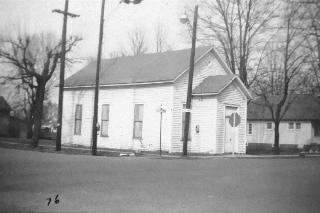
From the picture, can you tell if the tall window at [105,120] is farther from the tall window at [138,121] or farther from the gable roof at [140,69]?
the tall window at [138,121]

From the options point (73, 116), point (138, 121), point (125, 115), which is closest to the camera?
point (138, 121)

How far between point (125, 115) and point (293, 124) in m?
28.2

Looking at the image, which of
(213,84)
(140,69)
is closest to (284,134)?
(140,69)

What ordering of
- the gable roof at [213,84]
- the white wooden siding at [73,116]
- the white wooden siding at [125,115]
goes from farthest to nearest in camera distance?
the white wooden siding at [73,116]
the white wooden siding at [125,115]
the gable roof at [213,84]

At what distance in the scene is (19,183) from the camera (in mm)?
10102

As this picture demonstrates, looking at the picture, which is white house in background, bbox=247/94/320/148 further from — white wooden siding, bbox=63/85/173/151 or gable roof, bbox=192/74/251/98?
white wooden siding, bbox=63/85/173/151

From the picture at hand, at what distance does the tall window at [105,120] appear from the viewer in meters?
29.2

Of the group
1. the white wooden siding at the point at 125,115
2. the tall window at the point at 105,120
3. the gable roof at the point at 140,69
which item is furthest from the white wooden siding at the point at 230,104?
the tall window at the point at 105,120

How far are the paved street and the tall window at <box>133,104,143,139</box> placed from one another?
1313 centimetres

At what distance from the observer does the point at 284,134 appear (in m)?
50.3

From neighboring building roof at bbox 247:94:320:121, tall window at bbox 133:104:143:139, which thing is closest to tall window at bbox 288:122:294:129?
neighboring building roof at bbox 247:94:320:121

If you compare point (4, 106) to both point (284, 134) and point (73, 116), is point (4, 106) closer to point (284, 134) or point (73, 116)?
point (73, 116)

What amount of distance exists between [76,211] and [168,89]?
18558mm

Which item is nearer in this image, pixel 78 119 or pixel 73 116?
pixel 78 119
